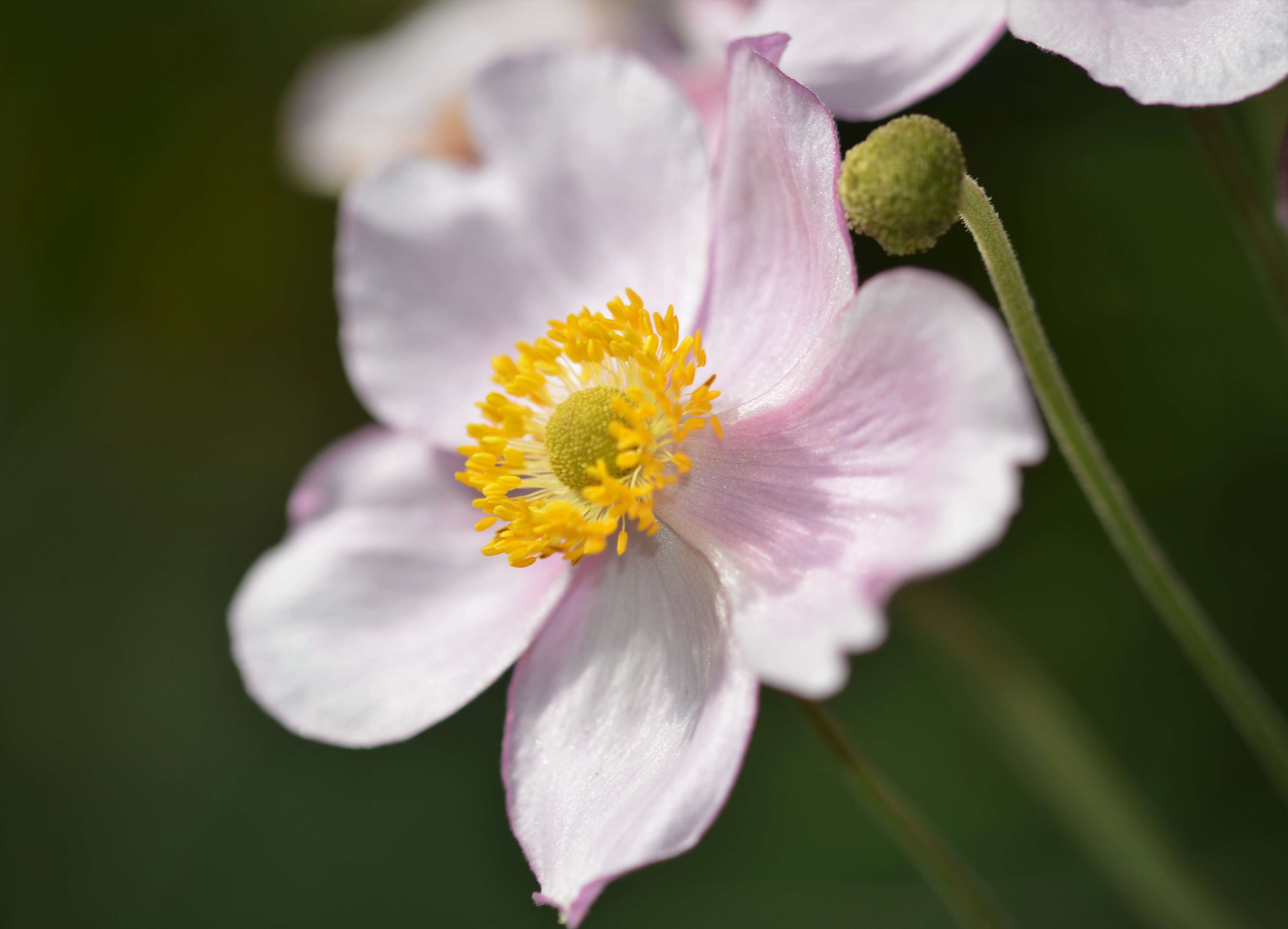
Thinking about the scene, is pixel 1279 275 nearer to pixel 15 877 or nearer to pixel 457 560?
pixel 457 560

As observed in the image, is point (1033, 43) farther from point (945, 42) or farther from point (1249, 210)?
point (1249, 210)

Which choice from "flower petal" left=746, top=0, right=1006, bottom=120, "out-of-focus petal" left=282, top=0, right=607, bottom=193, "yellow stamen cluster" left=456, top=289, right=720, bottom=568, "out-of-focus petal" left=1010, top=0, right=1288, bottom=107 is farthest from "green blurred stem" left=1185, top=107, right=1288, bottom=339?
"out-of-focus petal" left=282, top=0, right=607, bottom=193

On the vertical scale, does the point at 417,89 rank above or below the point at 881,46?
above

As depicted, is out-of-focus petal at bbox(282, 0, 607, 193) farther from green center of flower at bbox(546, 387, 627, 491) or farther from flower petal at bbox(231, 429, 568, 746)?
green center of flower at bbox(546, 387, 627, 491)

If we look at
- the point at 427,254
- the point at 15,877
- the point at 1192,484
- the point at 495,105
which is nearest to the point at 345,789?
the point at 15,877

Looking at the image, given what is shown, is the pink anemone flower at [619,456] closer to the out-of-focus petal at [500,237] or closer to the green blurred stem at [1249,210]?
the out-of-focus petal at [500,237]

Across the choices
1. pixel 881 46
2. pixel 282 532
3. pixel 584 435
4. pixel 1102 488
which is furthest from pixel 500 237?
pixel 282 532
